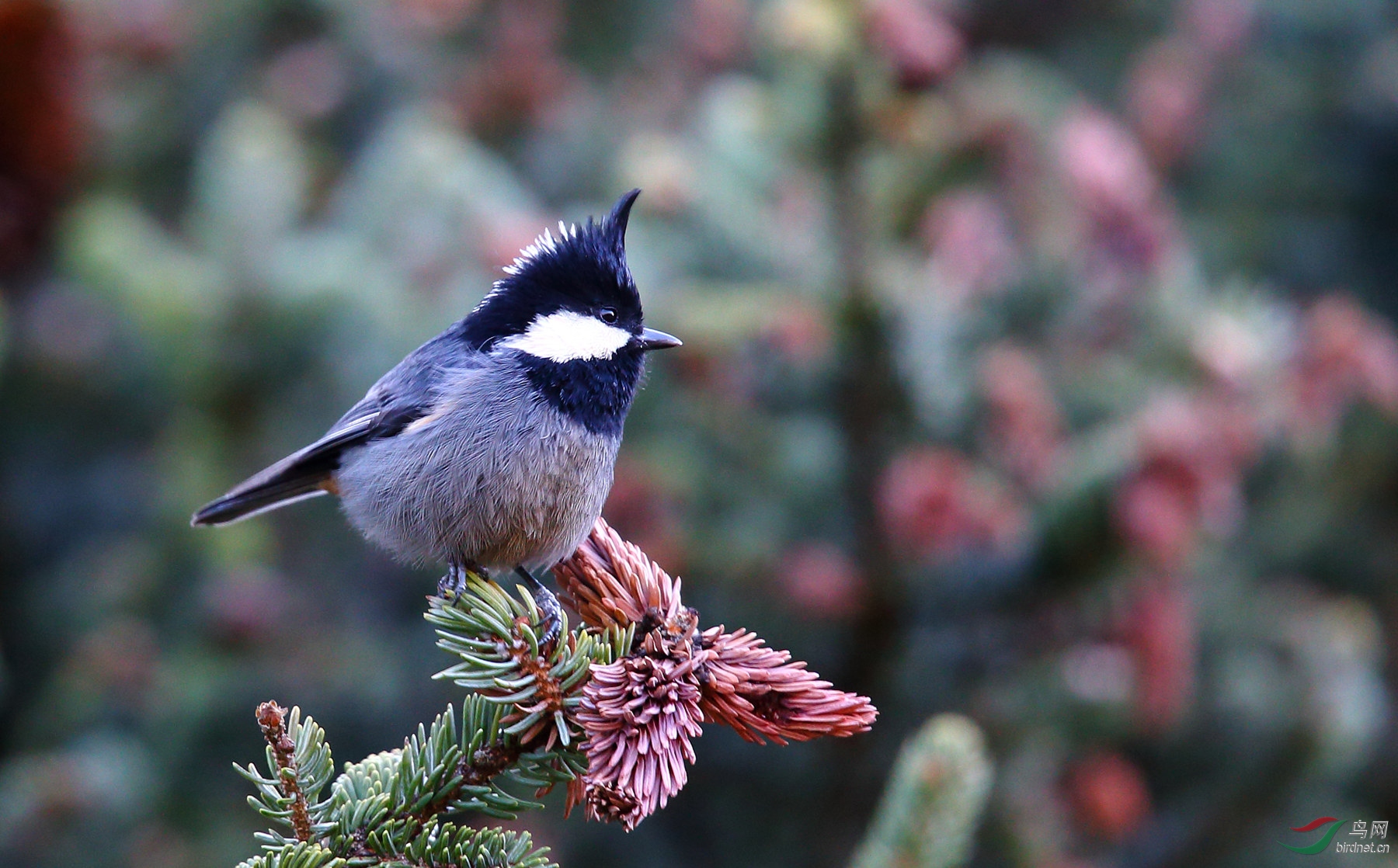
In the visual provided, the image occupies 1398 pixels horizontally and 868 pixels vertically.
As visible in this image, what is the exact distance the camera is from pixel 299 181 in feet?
11.4

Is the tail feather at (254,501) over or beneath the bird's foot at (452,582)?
over

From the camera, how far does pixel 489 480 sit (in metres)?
2.33

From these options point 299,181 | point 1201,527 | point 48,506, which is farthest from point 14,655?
point 1201,527

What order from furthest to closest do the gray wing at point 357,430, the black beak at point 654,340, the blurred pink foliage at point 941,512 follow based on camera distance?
the blurred pink foliage at point 941,512, the gray wing at point 357,430, the black beak at point 654,340

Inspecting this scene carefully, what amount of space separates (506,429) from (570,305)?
0.35 meters

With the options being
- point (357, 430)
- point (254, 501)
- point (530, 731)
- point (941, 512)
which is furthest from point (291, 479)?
point (941, 512)

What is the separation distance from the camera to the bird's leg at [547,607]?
1665 millimetres

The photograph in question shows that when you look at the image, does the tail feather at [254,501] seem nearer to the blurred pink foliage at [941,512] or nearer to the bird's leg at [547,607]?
the bird's leg at [547,607]

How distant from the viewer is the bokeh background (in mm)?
2857

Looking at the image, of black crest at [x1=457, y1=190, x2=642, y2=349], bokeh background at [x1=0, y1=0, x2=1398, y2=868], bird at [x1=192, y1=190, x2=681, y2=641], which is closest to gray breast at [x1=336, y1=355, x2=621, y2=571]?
bird at [x1=192, y1=190, x2=681, y2=641]

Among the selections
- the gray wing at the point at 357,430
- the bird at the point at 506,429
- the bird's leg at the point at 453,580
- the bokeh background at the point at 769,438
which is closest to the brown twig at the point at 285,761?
the bird's leg at the point at 453,580

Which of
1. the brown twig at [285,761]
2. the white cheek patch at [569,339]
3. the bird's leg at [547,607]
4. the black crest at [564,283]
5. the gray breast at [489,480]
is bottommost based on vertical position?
the brown twig at [285,761]

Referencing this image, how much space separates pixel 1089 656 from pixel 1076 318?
97cm

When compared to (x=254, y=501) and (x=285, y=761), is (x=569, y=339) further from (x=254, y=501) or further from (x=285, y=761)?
(x=285, y=761)
